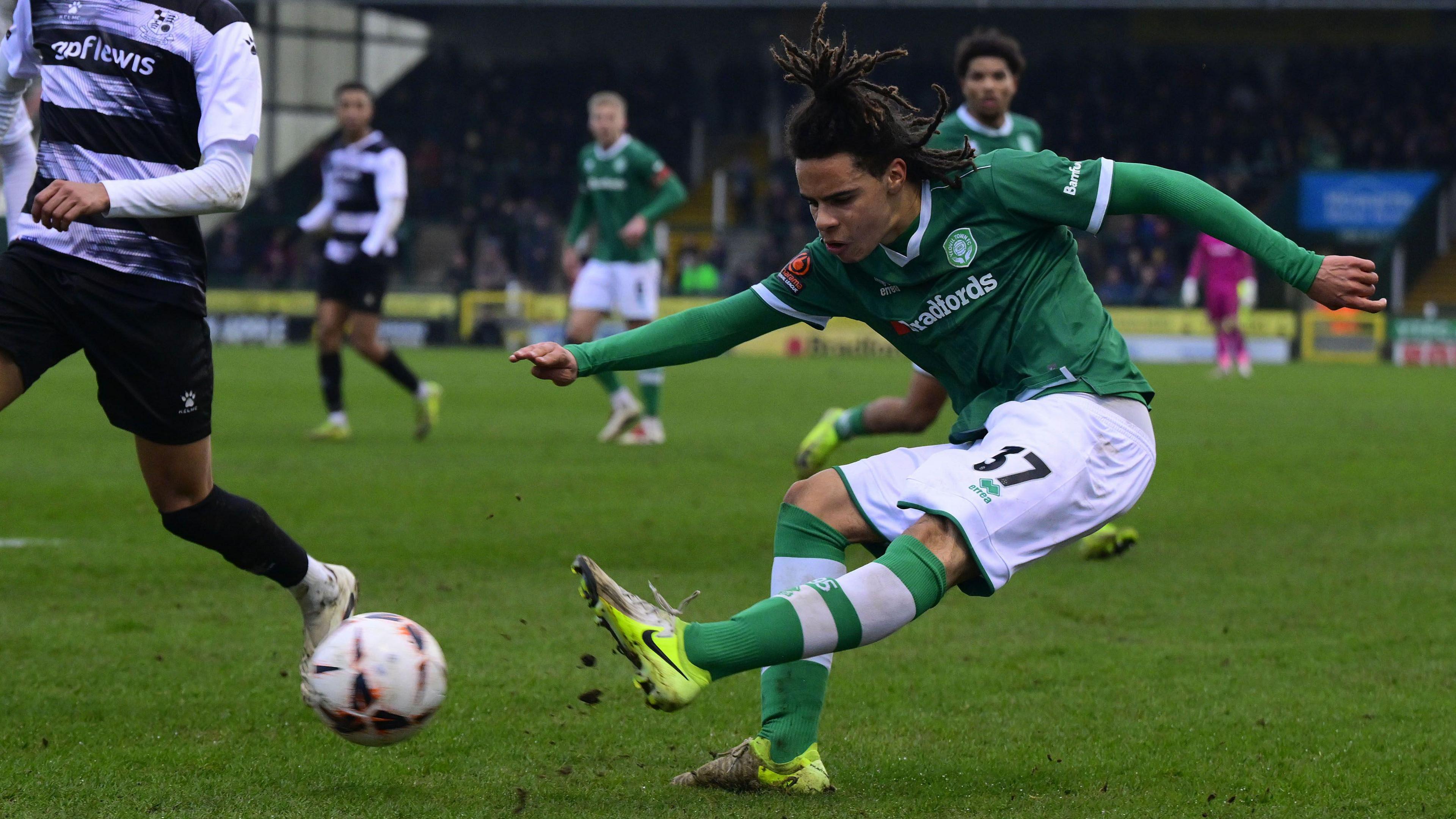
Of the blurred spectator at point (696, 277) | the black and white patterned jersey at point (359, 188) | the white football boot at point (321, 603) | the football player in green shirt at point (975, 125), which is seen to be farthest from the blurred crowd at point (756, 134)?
the white football boot at point (321, 603)

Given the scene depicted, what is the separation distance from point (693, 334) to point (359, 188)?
29.2ft

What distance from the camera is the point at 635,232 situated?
12.3 meters

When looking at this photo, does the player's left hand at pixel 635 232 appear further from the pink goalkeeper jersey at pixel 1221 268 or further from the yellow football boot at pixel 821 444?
the pink goalkeeper jersey at pixel 1221 268

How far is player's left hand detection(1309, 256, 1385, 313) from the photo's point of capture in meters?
3.43

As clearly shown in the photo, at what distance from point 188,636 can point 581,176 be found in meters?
8.54

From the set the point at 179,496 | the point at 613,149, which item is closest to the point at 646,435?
the point at 613,149

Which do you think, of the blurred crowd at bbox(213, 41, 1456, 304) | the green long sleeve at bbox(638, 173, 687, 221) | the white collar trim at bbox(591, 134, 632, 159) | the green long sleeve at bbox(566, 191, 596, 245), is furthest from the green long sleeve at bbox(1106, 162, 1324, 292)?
the blurred crowd at bbox(213, 41, 1456, 304)

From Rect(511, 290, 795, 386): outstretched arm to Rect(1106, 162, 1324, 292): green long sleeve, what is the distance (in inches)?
34.8

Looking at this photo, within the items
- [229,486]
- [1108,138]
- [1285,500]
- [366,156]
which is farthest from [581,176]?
[1108,138]

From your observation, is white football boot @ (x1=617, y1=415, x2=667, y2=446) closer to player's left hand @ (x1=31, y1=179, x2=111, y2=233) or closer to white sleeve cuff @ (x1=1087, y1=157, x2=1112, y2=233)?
player's left hand @ (x1=31, y1=179, x2=111, y2=233)

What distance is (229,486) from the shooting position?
9.08 metres

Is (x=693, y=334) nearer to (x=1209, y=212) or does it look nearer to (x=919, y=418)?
(x=1209, y=212)

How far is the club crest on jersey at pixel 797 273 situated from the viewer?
3.84 meters

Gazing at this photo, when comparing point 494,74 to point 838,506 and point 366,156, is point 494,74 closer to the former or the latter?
point 366,156
